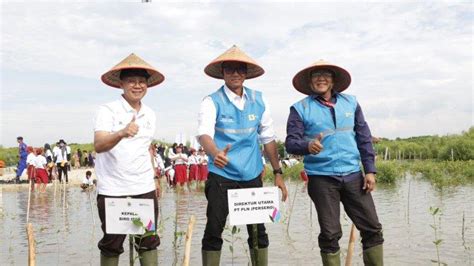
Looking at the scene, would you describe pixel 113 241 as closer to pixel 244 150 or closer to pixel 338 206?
pixel 244 150

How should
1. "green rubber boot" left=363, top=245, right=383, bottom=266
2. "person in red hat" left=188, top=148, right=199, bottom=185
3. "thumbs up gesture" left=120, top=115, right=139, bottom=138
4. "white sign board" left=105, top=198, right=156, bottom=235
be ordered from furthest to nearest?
"person in red hat" left=188, top=148, right=199, bottom=185 < "green rubber boot" left=363, top=245, right=383, bottom=266 < "white sign board" left=105, top=198, right=156, bottom=235 < "thumbs up gesture" left=120, top=115, right=139, bottom=138

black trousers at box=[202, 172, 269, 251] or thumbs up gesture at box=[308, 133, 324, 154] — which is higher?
thumbs up gesture at box=[308, 133, 324, 154]

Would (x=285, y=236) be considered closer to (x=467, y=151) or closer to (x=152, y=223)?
(x=152, y=223)

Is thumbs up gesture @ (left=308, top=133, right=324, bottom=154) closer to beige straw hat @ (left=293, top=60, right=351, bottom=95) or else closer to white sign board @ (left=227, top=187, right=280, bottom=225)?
white sign board @ (left=227, top=187, right=280, bottom=225)

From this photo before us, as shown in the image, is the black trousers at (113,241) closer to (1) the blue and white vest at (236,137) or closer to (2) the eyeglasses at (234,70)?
(1) the blue and white vest at (236,137)

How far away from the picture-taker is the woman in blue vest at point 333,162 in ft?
12.4

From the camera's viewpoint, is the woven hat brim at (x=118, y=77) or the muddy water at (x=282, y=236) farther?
the muddy water at (x=282, y=236)

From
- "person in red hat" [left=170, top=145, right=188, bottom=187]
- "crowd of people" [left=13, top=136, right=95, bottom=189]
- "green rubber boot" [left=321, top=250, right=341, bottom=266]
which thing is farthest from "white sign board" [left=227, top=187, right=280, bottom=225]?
"person in red hat" [left=170, top=145, right=188, bottom=187]

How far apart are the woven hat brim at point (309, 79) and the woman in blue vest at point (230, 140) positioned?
39 centimetres

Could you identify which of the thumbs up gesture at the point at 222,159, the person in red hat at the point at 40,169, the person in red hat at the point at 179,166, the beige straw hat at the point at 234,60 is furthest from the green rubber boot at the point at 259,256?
the person in red hat at the point at 40,169

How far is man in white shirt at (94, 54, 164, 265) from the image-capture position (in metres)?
3.61

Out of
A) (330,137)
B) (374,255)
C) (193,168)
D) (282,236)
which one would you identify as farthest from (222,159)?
(193,168)

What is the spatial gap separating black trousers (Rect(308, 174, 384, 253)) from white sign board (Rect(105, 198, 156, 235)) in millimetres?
1300

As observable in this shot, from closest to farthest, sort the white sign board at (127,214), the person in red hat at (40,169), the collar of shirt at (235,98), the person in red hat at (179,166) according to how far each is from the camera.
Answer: the white sign board at (127,214)
the collar of shirt at (235,98)
the person in red hat at (40,169)
the person in red hat at (179,166)
